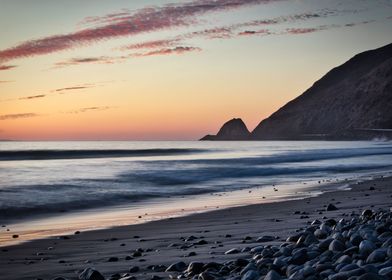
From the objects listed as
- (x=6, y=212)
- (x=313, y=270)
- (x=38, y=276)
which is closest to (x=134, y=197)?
(x=6, y=212)

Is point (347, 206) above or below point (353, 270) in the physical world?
below

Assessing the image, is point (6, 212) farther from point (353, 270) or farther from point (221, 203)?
point (353, 270)

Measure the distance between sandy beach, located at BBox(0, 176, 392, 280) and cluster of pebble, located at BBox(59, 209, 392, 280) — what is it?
0.30 m

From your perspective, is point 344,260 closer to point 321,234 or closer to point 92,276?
point 321,234

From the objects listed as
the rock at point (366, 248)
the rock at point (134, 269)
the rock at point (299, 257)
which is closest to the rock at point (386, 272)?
the rock at point (366, 248)

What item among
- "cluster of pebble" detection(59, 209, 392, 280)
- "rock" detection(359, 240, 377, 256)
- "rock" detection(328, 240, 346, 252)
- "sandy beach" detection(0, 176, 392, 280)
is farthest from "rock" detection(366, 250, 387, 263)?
"sandy beach" detection(0, 176, 392, 280)

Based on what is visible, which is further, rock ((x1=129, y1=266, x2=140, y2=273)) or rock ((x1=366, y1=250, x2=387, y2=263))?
rock ((x1=129, y1=266, x2=140, y2=273))

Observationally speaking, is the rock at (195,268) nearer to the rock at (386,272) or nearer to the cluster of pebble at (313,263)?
the cluster of pebble at (313,263)

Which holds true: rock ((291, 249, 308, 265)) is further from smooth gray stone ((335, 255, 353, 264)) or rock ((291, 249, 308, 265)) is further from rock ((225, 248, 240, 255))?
rock ((225, 248, 240, 255))

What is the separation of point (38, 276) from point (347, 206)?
299 inches

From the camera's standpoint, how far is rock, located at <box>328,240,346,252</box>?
5191 mm

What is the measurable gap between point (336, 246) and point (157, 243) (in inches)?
128

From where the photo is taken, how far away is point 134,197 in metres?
17.3

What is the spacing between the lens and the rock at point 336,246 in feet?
17.0
